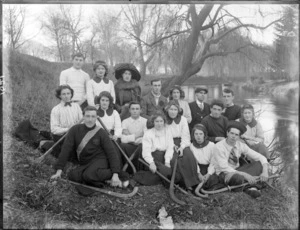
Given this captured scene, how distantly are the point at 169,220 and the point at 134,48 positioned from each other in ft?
7.33

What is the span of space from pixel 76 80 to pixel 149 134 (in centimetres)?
139

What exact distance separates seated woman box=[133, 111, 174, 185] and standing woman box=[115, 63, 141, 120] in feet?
2.20

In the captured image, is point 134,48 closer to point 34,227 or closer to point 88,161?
point 88,161

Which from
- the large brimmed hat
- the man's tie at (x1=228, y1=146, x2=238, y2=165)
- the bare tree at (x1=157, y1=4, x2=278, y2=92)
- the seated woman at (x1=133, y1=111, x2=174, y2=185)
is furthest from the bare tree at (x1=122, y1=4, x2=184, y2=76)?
the man's tie at (x1=228, y1=146, x2=238, y2=165)

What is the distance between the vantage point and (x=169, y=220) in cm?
288

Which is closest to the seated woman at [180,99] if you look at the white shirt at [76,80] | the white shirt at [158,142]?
the white shirt at [158,142]

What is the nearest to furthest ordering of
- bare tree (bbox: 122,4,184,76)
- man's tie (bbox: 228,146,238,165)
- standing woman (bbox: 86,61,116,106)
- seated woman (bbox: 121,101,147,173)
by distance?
bare tree (bbox: 122,4,184,76) → man's tie (bbox: 228,146,238,165) → seated woman (bbox: 121,101,147,173) → standing woman (bbox: 86,61,116,106)

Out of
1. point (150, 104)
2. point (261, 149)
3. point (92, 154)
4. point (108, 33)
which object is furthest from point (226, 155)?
point (108, 33)

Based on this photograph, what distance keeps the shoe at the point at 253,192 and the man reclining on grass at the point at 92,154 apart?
1453 millimetres

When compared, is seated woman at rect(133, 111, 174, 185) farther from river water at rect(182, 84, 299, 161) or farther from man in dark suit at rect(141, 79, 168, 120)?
river water at rect(182, 84, 299, 161)

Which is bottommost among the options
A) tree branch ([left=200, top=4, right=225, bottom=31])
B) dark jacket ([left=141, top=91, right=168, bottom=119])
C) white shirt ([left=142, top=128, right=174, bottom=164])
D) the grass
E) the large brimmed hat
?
the grass

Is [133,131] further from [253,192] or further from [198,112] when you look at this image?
[253,192]

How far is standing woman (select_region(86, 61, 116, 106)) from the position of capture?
387 cm

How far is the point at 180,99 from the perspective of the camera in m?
4.20
